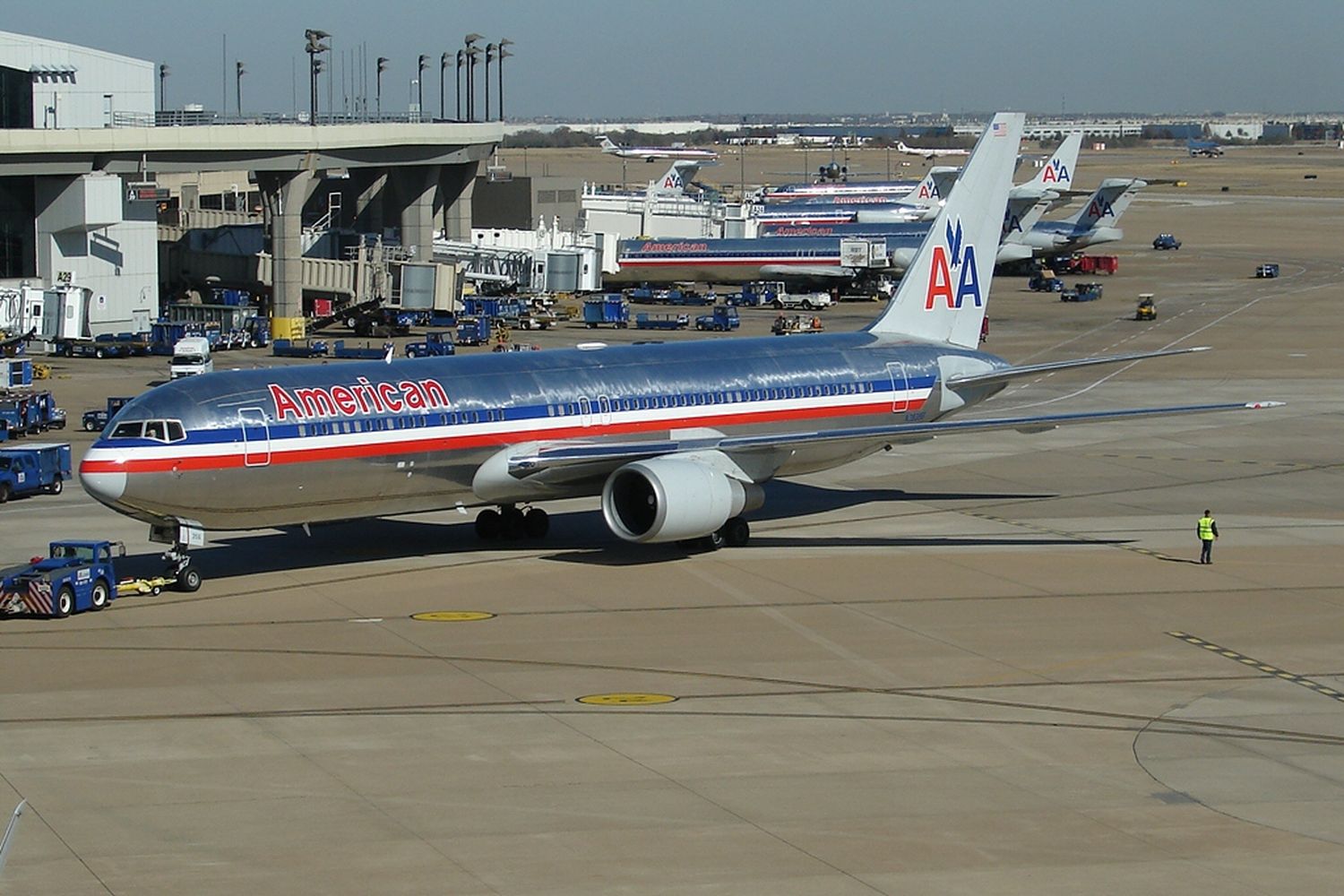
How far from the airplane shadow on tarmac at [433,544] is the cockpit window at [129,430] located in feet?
15.6

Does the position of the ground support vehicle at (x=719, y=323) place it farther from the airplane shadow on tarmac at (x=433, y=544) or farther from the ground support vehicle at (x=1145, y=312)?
the airplane shadow on tarmac at (x=433, y=544)

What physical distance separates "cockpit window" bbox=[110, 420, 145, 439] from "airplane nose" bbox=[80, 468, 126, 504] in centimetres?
96

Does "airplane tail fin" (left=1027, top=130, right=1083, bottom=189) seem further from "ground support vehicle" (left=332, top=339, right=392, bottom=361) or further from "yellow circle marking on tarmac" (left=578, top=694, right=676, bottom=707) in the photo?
"yellow circle marking on tarmac" (left=578, top=694, right=676, bottom=707)

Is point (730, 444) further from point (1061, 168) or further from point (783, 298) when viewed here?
point (1061, 168)

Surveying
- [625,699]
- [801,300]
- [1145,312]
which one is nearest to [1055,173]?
[801,300]

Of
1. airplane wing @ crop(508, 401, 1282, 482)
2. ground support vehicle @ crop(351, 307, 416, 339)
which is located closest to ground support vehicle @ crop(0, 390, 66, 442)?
airplane wing @ crop(508, 401, 1282, 482)

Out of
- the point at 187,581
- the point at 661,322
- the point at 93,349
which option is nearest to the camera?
the point at 187,581

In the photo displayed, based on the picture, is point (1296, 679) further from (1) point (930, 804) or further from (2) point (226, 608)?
(2) point (226, 608)

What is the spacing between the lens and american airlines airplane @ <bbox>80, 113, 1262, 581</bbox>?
1566 inches

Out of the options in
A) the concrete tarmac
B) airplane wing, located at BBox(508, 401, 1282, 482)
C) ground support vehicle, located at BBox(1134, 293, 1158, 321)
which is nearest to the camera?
the concrete tarmac

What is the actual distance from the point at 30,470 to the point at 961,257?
2800cm

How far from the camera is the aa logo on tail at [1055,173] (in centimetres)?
15062

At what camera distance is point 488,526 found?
46906 mm

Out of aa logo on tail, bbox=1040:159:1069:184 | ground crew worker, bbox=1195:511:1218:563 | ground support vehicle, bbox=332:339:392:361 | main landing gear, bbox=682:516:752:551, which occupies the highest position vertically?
aa logo on tail, bbox=1040:159:1069:184
